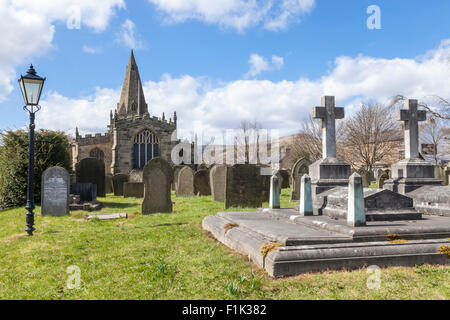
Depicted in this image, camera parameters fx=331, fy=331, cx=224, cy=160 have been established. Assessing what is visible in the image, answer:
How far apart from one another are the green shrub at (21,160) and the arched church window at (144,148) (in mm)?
24373

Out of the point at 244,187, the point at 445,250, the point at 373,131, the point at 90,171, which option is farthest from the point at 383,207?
the point at 373,131

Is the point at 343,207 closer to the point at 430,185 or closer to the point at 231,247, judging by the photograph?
the point at 231,247

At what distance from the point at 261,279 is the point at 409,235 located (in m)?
2.49

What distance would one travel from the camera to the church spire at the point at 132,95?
4725cm

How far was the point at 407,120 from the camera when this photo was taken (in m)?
8.18

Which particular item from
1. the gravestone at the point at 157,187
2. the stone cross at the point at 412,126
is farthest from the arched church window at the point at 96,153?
the stone cross at the point at 412,126

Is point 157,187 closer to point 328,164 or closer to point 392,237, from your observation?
point 328,164

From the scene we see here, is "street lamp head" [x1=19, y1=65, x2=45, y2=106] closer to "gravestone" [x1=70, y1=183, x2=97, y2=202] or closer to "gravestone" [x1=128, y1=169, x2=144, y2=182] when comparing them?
"gravestone" [x1=70, y1=183, x2=97, y2=202]

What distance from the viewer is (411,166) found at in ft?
26.2

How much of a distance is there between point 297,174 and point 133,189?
8067 millimetres

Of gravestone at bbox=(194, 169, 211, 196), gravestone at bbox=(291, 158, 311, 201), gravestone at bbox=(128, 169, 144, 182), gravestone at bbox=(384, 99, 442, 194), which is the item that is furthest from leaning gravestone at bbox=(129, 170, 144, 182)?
gravestone at bbox=(384, 99, 442, 194)

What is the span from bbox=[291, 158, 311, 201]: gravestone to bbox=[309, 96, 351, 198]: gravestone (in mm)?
5570

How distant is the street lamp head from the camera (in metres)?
7.47

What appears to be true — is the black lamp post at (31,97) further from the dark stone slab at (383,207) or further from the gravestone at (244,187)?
the dark stone slab at (383,207)
